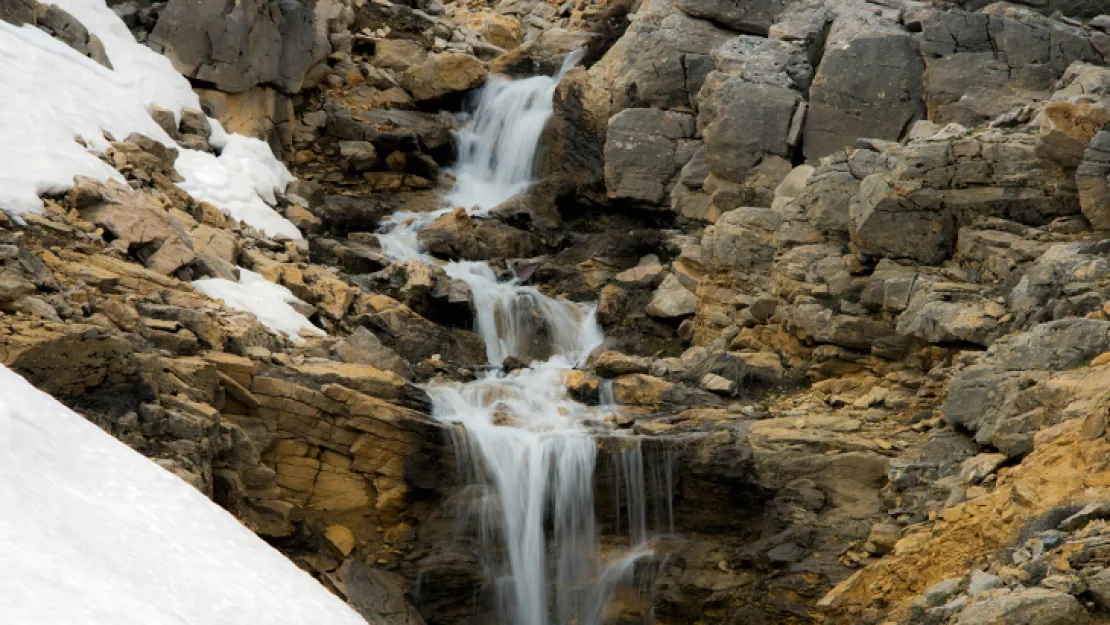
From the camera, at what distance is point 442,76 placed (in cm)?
2853

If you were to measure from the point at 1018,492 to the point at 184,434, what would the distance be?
8.09 meters

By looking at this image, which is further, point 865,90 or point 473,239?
point 473,239

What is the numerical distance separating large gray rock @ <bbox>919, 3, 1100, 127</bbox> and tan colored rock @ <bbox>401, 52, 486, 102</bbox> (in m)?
11.8

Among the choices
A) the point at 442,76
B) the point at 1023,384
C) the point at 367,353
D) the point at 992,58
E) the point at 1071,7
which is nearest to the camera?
the point at 1023,384

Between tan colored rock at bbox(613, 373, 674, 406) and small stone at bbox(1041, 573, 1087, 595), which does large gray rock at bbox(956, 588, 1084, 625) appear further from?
tan colored rock at bbox(613, 373, 674, 406)

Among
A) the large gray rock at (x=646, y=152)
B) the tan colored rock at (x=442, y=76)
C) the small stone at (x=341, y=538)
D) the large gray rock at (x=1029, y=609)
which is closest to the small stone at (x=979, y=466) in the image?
the large gray rock at (x=1029, y=609)

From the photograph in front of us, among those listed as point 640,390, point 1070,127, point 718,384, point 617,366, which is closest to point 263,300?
point 617,366

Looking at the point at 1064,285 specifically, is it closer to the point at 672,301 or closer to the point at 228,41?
the point at 672,301

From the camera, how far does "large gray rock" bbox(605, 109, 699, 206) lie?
944 inches

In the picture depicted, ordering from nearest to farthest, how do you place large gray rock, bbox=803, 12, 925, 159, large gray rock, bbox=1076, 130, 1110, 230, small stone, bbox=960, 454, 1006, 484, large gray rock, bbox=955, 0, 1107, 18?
small stone, bbox=960, 454, 1006, 484
large gray rock, bbox=1076, 130, 1110, 230
large gray rock, bbox=955, 0, 1107, 18
large gray rock, bbox=803, 12, 925, 159

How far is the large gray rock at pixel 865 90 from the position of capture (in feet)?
69.8

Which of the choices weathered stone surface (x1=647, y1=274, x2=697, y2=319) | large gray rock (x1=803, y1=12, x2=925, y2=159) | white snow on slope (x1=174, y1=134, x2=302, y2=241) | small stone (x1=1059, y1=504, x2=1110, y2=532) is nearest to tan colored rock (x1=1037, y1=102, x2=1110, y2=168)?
large gray rock (x1=803, y1=12, x2=925, y2=159)

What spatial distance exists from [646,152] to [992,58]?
707 cm

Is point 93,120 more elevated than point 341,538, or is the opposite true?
point 93,120
